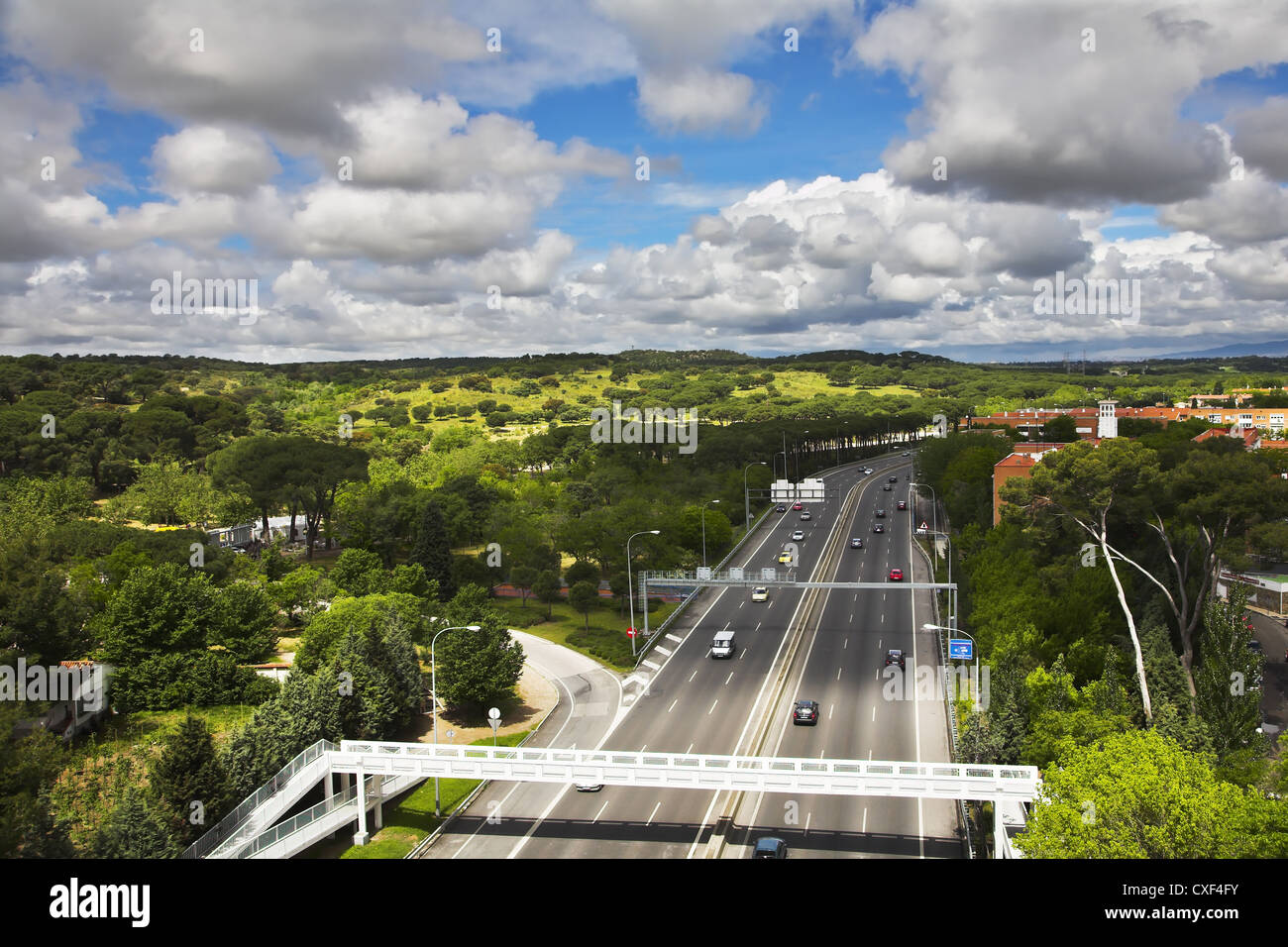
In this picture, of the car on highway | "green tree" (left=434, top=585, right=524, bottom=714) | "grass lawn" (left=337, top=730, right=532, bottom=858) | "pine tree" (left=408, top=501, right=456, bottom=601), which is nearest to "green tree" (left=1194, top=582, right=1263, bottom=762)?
the car on highway

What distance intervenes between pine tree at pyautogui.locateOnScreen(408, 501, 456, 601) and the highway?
17.6 metres

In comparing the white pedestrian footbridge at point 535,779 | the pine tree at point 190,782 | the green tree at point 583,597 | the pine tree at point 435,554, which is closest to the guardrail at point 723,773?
the white pedestrian footbridge at point 535,779

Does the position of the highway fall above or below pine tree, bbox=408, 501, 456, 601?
below

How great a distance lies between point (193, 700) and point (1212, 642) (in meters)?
45.2

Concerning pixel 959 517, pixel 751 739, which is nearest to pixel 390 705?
pixel 751 739

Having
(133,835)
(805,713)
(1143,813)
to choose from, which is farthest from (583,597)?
(1143,813)

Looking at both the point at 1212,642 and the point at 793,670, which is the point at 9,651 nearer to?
the point at 793,670

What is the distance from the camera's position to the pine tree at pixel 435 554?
6319 centimetres

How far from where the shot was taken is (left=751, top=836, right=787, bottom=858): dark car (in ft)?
91.6

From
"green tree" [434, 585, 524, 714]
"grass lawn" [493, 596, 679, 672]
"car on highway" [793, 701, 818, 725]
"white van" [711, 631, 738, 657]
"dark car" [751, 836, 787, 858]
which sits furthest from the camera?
"grass lawn" [493, 596, 679, 672]

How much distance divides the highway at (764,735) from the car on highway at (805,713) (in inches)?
18.7

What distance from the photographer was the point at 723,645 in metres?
51.5

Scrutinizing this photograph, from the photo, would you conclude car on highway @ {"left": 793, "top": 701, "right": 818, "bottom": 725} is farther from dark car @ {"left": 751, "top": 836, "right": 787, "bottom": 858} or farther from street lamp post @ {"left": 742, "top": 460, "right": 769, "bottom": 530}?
street lamp post @ {"left": 742, "top": 460, "right": 769, "bottom": 530}

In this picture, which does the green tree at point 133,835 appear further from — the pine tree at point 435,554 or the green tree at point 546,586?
the green tree at point 546,586
